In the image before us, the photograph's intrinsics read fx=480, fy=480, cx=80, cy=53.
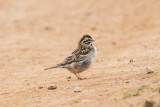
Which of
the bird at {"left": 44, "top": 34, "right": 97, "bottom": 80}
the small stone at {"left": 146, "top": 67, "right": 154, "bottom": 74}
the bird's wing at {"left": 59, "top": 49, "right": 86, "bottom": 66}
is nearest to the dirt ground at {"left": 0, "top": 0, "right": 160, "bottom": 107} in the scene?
the small stone at {"left": 146, "top": 67, "right": 154, "bottom": 74}

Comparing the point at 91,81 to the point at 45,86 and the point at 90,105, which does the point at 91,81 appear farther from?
the point at 90,105

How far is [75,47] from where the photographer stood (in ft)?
55.5

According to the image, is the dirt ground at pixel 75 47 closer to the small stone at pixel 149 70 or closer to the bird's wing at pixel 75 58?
the small stone at pixel 149 70

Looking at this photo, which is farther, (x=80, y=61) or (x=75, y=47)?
(x=75, y=47)

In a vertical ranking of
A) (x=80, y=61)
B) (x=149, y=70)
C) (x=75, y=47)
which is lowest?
(x=149, y=70)

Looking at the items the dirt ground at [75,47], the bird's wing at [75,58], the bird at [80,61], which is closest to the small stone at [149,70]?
the dirt ground at [75,47]

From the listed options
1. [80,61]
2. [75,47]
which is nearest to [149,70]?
[80,61]

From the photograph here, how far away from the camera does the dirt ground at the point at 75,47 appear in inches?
365

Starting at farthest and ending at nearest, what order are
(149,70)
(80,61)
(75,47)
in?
(75,47) → (80,61) → (149,70)

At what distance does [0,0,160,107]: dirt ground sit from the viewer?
9.28 m

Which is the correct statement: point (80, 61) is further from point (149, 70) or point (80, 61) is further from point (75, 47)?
point (75, 47)

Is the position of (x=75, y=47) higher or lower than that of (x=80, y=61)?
higher

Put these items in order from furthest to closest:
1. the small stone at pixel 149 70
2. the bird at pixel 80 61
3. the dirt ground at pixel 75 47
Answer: the bird at pixel 80 61 < the small stone at pixel 149 70 < the dirt ground at pixel 75 47

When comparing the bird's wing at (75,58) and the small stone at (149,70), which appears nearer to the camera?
the small stone at (149,70)
